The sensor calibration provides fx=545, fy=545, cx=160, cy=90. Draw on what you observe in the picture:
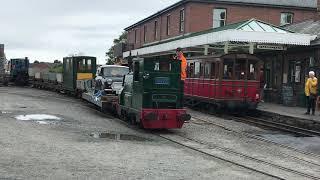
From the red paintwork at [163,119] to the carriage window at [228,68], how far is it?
7699mm

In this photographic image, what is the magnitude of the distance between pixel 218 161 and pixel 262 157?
1.47m

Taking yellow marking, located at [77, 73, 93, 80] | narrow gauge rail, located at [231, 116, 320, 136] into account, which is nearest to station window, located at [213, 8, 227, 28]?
yellow marking, located at [77, 73, 93, 80]

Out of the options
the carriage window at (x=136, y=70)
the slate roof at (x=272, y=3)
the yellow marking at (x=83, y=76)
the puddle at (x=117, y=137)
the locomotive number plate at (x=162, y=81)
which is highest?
the slate roof at (x=272, y=3)

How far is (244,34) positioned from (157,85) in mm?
9244

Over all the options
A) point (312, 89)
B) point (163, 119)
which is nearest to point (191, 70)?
point (312, 89)

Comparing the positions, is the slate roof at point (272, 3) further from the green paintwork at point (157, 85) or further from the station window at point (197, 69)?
the green paintwork at point (157, 85)

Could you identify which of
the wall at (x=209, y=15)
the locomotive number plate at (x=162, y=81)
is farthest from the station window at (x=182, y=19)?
the locomotive number plate at (x=162, y=81)

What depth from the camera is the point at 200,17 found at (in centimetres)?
4328

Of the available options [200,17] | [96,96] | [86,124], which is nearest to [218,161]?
[86,124]

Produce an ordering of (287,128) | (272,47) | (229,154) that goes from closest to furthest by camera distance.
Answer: (229,154) → (287,128) → (272,47)

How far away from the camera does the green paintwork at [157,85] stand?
16203mm

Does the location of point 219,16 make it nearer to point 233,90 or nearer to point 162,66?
point 233,90

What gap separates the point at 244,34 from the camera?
24.4 m

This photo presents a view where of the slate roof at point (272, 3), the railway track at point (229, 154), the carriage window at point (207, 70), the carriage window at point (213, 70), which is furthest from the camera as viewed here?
the slate roof at point (272, 3)
